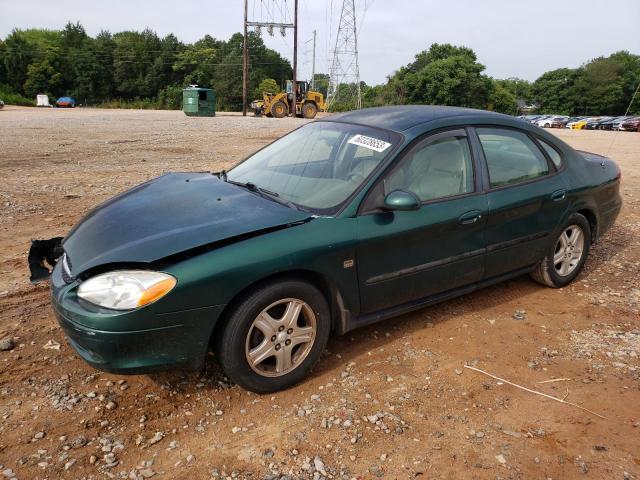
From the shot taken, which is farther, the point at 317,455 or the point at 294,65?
the point at 294,65

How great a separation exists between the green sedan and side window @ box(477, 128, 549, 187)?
0.01m

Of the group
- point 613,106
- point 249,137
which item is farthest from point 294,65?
point 613,106

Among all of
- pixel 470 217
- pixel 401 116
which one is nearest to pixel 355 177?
pixel 401 116

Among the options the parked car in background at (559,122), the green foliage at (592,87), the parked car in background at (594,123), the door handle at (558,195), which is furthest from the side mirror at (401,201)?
the green foliage at (592,87)

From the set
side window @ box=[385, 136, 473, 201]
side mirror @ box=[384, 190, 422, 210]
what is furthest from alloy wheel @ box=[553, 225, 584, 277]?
side mirror @ box=[384, 190, 422, 210]

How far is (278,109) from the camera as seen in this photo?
32.4 meters

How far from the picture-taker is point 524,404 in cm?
280

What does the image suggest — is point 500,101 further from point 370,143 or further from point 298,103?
point 370,143

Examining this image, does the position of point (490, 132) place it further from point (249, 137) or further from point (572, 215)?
point (249, 137)

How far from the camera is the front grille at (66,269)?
2638 mm

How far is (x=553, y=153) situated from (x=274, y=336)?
9.57 feet

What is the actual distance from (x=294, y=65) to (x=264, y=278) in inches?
1402

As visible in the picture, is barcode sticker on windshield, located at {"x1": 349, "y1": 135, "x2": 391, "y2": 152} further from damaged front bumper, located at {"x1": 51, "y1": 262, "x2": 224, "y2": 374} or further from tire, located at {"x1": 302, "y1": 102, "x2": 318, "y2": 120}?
tire, located at {"x1": 302, "y1": 102, "x2": 318, "y2": 120}

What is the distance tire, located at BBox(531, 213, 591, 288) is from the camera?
13.7 ft
